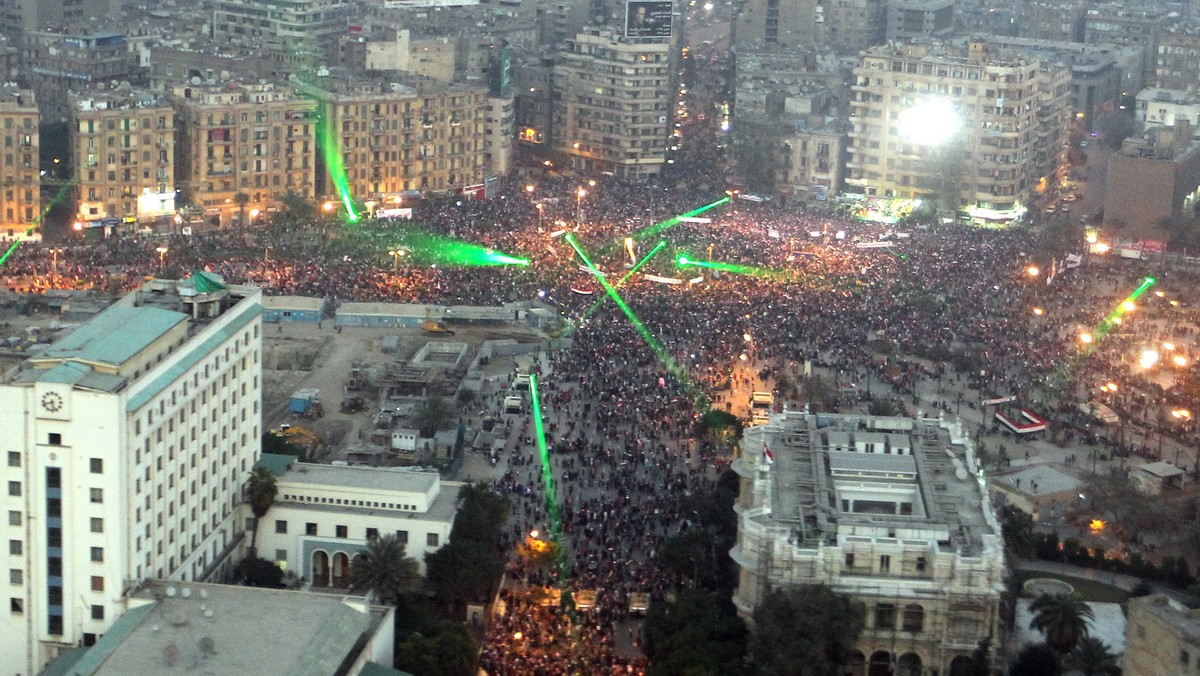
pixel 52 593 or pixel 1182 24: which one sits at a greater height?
pixel 1182 24

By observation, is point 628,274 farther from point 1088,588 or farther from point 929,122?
point 1088,588

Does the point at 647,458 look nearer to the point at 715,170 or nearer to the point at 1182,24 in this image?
the point at 715,170

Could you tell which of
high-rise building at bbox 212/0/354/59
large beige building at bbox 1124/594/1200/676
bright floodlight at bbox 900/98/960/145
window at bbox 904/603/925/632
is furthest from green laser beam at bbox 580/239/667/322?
large beige building at bbox 1124/594/1200/676

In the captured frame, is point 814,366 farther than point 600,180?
No

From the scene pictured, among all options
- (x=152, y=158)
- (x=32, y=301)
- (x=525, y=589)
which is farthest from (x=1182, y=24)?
(x=525, y=589)

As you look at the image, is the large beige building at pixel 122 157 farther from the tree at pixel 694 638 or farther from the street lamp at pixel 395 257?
the tree at pixel 694 638

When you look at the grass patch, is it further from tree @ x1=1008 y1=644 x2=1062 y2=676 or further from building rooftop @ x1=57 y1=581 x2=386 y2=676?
building rooftop @ x1=57 y1=581 x2=386 y2=676

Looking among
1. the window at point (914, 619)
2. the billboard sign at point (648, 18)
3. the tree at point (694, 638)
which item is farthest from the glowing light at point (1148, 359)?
the billboard sign at point (648, 18)
